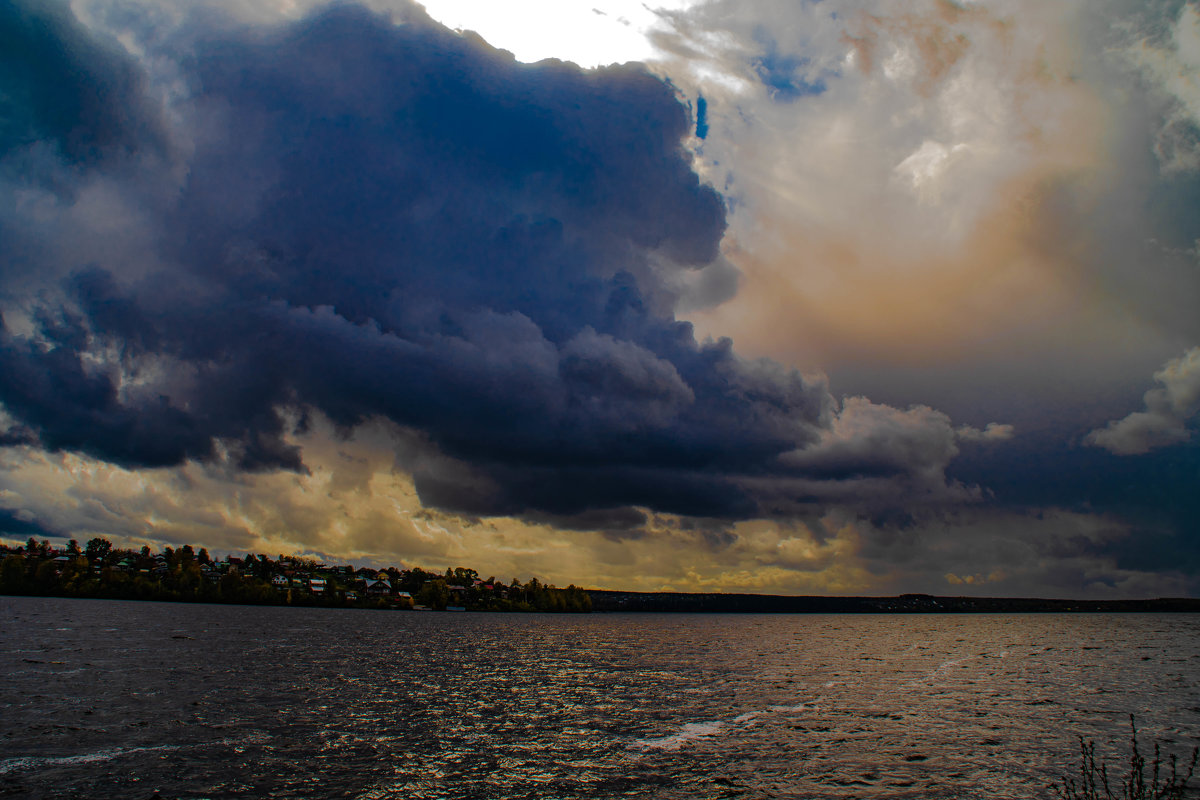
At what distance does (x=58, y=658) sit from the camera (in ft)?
228

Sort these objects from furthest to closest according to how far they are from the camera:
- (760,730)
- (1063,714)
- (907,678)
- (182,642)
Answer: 1. (182,642)
2. (907,678)
3. (1063,714)
4. (760,730)

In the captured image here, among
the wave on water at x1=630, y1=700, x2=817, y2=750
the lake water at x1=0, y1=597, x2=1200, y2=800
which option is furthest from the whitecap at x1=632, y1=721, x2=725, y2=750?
the lake water at x1=0, y1=597, x2=1200, y2=800

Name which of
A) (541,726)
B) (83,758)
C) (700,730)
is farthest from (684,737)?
(83,758)

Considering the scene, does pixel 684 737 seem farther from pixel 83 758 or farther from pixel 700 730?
pixel 83 758

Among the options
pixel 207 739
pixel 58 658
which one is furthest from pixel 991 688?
pixel 58 658

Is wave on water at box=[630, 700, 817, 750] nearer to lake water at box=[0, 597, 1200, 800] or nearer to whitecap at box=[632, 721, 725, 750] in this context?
whitecap at box=[632, 721, 725, 750]

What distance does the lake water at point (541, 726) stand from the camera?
97.1 feet

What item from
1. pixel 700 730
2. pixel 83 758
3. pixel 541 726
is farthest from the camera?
pixel 541 726

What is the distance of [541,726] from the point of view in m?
43.2

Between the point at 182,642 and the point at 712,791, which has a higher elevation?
the point at 712,791

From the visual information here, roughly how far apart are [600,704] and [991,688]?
42.1 metres

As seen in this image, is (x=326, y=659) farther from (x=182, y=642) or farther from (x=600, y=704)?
(x=600, y=704)

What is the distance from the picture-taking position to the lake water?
97.1ft

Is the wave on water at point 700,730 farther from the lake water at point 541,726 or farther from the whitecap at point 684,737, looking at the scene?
the lake water at point 541,726
